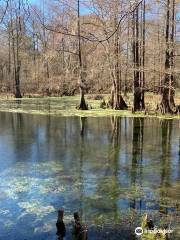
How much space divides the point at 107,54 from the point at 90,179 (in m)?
16.8

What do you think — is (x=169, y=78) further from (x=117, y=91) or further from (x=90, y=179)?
(x=90, y=179)

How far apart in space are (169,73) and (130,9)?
14.7m

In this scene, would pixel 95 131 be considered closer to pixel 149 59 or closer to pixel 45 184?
pixel 45 184

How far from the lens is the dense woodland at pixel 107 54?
19578 millimetres

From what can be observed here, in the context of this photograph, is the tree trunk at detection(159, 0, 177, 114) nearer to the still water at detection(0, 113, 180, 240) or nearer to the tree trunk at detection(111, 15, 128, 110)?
the tree trunk at detection(111, 15, 128, 110)

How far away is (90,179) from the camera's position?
811 cm

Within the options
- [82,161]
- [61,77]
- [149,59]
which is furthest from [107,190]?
[61,77]

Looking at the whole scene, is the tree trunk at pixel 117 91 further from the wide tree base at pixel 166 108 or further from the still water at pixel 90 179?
the still water at pixel 90 179

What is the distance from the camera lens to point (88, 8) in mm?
24328

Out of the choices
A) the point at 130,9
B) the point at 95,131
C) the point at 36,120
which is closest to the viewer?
the point at 130,9

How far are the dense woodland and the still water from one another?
287 cm

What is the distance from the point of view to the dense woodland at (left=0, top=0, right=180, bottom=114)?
19578 millimetres

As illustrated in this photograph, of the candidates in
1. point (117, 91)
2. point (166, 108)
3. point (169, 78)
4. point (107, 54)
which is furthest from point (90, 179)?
point (107, 54)

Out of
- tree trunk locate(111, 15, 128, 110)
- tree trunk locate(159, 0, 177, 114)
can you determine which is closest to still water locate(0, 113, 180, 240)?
tree trunk locate(159, 0, 177, 114)
